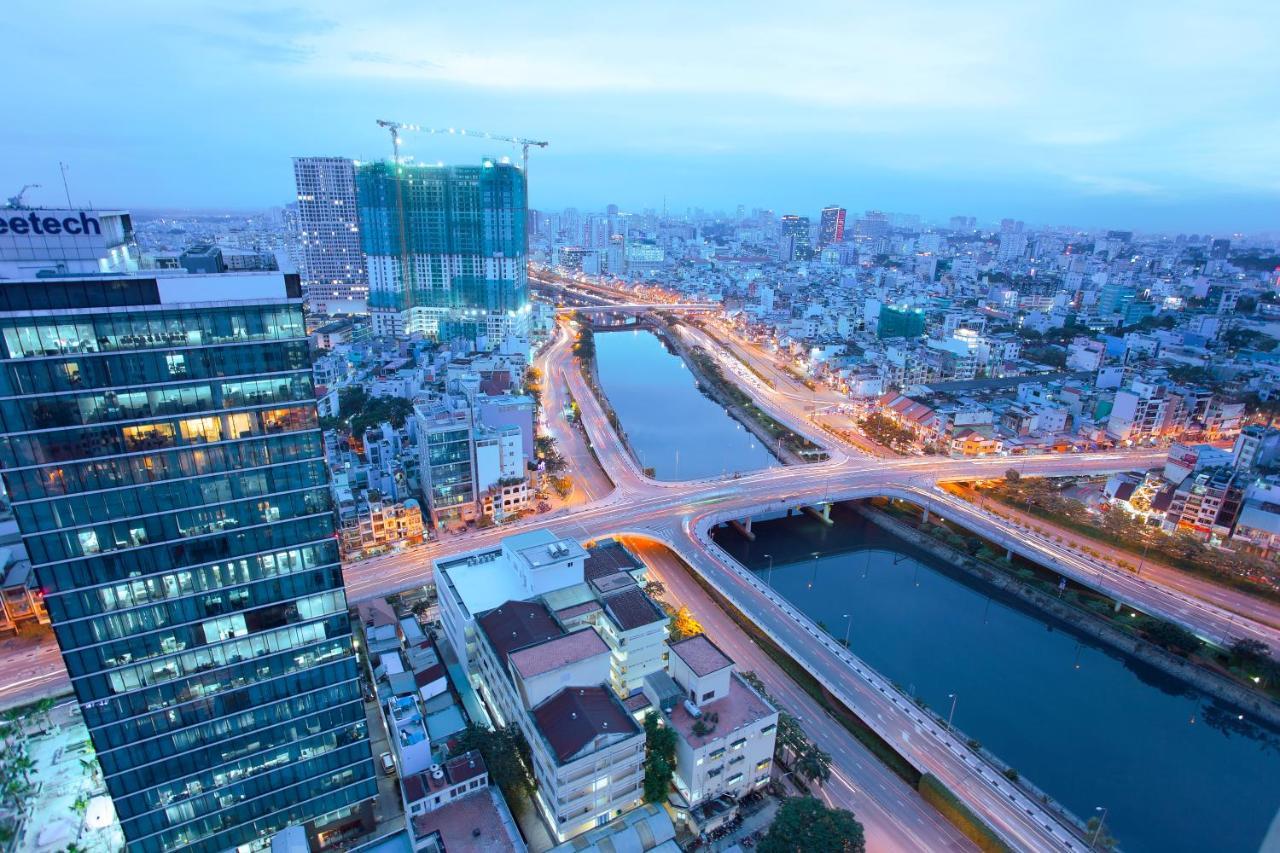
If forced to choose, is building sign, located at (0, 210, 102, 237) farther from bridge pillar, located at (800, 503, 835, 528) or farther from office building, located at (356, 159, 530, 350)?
office building, located at (356, 159, 530, 350)

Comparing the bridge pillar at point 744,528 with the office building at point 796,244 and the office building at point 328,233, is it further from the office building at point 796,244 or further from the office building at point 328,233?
the office building at point 796,244

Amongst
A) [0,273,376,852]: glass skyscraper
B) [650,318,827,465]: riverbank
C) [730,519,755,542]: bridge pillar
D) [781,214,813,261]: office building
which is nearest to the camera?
[0,273,376,852]: glass skyscraper

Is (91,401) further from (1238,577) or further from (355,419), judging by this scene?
(1238,577)

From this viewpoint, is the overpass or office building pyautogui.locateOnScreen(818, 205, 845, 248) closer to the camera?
the overpass

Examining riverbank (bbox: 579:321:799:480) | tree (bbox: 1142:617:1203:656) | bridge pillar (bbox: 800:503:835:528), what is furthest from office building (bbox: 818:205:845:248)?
tree (bbox: 1142:617:1203:656)

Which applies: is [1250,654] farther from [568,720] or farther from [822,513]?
[568,720]

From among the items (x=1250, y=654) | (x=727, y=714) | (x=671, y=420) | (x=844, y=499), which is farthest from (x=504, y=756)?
(x=671, y=420)
